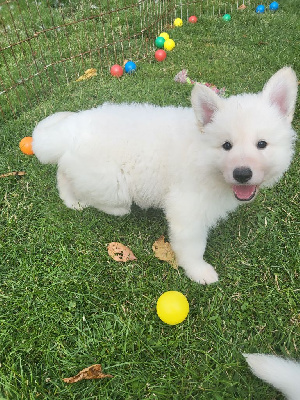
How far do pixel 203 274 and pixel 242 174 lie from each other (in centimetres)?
87

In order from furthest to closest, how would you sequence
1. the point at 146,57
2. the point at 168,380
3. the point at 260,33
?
the point at 260,33, the point at 146,57, the point at 168,380

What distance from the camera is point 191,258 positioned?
2.53 m

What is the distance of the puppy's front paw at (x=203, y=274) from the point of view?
8.18 feet

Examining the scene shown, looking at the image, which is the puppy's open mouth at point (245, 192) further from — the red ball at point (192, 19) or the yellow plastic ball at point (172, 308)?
the red ball at point (192, 19)

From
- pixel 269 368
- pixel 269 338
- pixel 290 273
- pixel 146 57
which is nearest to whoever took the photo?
pixel 269 368

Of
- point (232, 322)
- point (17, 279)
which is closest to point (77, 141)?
point (17, 279)

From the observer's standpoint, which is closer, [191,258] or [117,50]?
[191,258]

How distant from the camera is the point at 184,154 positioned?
2314 mm

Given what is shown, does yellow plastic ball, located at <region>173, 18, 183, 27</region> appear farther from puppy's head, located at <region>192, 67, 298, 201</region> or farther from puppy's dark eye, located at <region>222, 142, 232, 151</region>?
puppy's dark eye, located at <region>222, 142, 232, 151</region>

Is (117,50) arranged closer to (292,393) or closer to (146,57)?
(146,57)

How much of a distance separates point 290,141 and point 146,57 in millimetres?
3569

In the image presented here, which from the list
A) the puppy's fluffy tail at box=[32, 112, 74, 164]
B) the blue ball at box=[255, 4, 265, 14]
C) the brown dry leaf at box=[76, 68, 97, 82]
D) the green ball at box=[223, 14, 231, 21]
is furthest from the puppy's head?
the blue ball at box=[255, 4, 265, 14]

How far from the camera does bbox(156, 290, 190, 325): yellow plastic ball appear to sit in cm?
220

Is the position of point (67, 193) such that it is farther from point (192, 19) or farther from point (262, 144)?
point (192, 19)
